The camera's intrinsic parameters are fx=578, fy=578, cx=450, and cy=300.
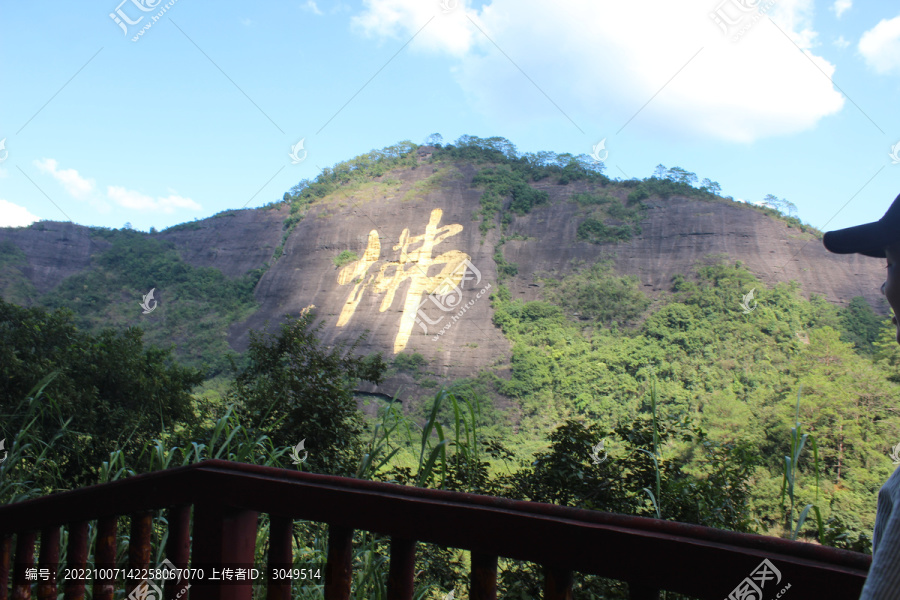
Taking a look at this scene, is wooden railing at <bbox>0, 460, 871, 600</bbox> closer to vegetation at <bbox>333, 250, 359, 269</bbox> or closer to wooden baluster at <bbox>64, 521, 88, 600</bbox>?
wooden baluster at <bbox>64, 521, 88, 600</bbox>

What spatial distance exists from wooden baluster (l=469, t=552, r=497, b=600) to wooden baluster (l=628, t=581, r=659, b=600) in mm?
138

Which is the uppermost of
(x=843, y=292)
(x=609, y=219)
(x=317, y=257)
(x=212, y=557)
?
(x=609, y=219)

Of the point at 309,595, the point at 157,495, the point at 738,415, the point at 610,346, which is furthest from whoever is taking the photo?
the point at 610,346

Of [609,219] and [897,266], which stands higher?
[609,219]

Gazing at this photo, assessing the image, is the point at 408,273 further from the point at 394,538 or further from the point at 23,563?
the point at 394,538

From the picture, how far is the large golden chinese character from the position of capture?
23.6 metres

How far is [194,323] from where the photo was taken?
79.0 ft

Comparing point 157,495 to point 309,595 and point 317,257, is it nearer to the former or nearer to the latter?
point 309,595

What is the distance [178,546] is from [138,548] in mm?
103

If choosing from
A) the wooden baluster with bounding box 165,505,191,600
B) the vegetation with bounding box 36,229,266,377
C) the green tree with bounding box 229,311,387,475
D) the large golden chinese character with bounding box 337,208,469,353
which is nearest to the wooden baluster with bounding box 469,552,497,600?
the wooden baluster with bounding box 165,505,191,600

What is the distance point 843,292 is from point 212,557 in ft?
81.3

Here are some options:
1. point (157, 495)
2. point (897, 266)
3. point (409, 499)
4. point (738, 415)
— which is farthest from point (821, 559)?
point (738, 415)

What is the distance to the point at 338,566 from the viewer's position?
72 centimetres

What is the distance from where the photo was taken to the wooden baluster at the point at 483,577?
61 centimetres
